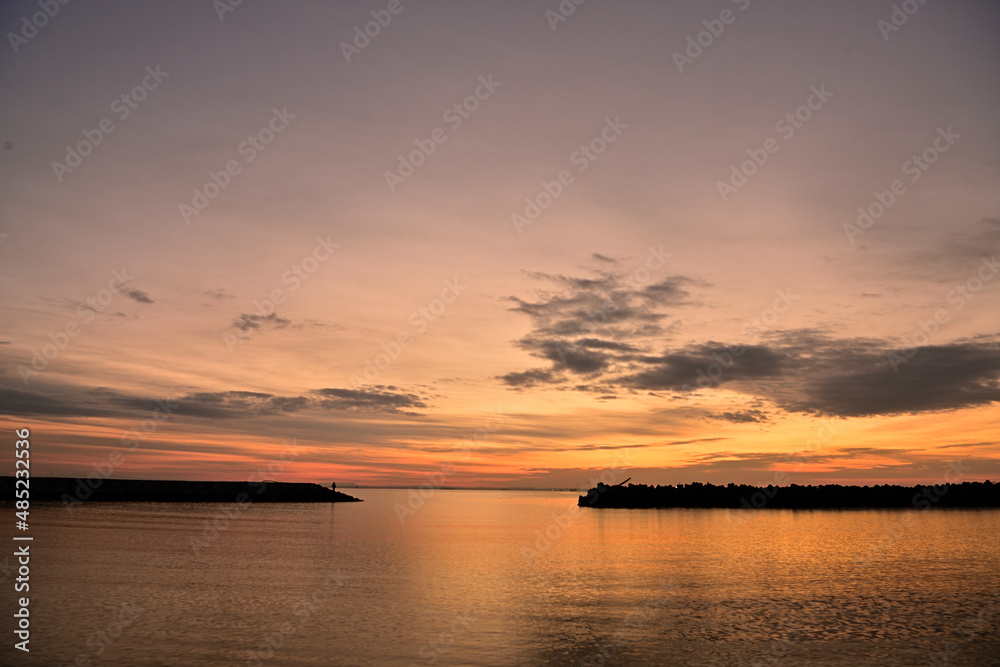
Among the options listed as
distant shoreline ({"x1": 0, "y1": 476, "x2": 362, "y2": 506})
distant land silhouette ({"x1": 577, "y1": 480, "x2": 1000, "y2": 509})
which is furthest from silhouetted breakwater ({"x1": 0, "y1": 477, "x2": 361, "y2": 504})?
distant land silhouette ({"x1": 577, "y1": 480, "x2": 1000, "y2": 509})

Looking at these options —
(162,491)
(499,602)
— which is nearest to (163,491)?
(162,491)

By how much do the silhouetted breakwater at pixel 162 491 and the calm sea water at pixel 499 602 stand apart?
233 ft

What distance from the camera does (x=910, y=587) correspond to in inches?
1341

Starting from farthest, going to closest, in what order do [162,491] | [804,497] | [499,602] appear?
[804,497], [162,491], [499,602]

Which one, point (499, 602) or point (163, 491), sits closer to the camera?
point (499, 602)

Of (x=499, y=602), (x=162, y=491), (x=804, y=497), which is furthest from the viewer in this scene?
(x=804, y=497)

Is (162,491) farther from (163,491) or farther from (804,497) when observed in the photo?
(804,497)

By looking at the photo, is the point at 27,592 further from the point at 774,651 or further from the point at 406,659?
the point at 774,651

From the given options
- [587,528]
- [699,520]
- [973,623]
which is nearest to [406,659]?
[973,623]

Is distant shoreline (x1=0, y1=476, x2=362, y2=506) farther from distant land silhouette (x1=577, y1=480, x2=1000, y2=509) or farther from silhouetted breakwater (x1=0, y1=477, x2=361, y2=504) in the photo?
distant land silhouette (x1=577, y1=480, x2=1000, y2=509)

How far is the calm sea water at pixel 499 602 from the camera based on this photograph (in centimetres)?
2117

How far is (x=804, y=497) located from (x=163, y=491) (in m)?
122

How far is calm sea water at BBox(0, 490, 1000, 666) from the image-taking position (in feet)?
69.5

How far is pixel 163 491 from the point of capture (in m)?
122
